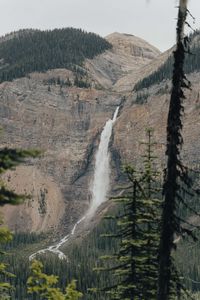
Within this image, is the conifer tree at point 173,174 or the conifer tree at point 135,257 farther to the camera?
the conifer tree at point 135,257

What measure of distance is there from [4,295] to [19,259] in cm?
17293

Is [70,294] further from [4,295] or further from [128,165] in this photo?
[128,165]

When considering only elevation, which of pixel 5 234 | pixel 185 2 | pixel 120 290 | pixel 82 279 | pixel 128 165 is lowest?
pixel 82 279

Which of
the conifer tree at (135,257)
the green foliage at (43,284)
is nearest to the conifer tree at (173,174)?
the green foliage at (43,284)

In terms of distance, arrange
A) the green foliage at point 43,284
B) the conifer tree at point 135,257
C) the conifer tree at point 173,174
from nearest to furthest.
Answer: the green foliage at point 43,284 < the conifer tree at point 173,174 < the conifer tree at point 135,257

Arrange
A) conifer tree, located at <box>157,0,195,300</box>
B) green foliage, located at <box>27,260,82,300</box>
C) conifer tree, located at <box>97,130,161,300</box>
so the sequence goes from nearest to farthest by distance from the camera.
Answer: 1. green foliage, located at <box>27,260,82,300</box>
2. conifer tree, located at <box>157,0,195,300</box>
3. conifer tree, located at <box>97,130,161,300</box>

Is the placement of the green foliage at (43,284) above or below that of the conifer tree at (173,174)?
below

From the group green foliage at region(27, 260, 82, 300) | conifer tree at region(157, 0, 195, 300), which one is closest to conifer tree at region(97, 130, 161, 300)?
conifer tree at region(157, 0, 195, 300)

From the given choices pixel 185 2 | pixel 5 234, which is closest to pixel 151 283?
pixel 5 234

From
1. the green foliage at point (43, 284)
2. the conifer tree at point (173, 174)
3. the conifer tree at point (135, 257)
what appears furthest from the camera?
the conifer tree at point (135, 257)

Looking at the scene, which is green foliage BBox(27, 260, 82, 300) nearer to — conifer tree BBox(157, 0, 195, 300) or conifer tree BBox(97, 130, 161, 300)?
conifer tree BBox(157, 0, 195, 300)

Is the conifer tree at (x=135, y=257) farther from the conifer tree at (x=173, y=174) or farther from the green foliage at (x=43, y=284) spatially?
the green foliage at (x=43, y=284)

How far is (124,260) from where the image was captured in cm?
2514

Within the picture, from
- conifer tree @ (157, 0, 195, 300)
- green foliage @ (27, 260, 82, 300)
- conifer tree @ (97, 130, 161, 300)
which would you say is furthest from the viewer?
conifer tree @ (97, 130, 161, 300)
